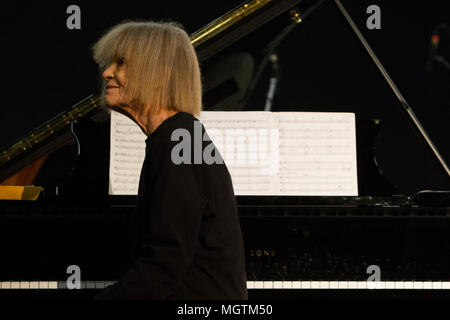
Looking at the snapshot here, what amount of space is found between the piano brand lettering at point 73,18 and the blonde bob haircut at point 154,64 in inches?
152

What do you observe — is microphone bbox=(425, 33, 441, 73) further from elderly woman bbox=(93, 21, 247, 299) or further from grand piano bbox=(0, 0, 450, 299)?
elderly woman bbox=(93, 21, 247, 299)

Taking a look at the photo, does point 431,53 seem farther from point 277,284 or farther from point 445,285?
point 277,284

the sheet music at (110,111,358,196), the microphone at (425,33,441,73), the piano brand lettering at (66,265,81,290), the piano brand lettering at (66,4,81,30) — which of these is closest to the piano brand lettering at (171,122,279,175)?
the sheet music at (110,111,358,196)

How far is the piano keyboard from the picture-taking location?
87.7 inches

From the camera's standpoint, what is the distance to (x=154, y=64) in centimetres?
156

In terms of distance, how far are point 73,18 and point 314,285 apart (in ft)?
14.1

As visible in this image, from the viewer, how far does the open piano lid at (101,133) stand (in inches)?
98.7

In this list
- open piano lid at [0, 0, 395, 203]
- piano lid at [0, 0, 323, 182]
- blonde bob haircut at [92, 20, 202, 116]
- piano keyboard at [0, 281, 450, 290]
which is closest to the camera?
blonde bob haircut at [92, 20, 202, 116]

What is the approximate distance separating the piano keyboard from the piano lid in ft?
2.48

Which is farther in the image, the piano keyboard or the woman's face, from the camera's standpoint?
the piano keyboard

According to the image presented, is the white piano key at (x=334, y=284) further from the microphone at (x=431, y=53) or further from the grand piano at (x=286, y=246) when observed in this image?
the microphone at (x=431, y=53)

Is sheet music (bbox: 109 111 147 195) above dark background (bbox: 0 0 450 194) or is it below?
below

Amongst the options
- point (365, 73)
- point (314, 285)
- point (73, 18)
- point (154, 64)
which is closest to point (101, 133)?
point (154, 64)

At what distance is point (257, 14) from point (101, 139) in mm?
1117
